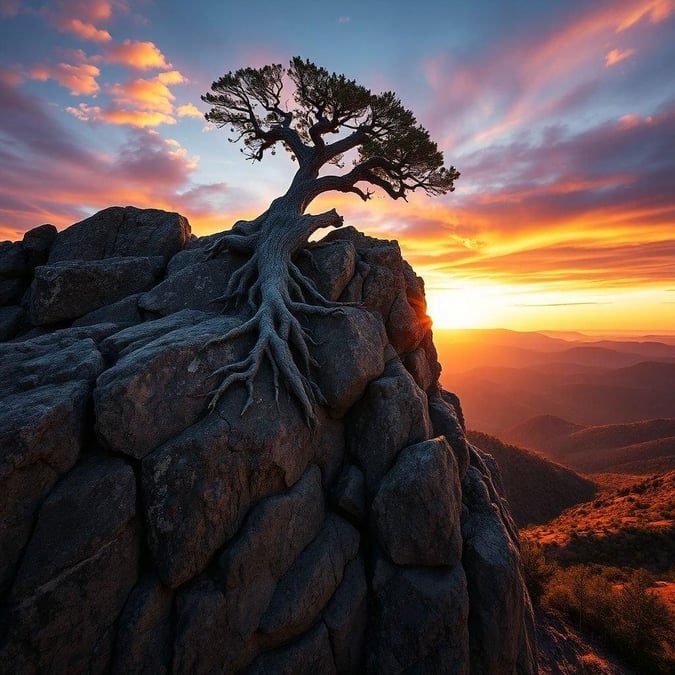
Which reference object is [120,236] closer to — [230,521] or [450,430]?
[230,521]

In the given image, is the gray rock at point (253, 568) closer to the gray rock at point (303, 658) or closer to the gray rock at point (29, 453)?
the gray rock at point (303, 658)

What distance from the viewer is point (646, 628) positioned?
14.5 meters

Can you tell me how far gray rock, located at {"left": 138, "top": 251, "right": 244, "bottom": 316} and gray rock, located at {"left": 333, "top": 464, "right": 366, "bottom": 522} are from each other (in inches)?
318

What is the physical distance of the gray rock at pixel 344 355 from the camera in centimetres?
1070

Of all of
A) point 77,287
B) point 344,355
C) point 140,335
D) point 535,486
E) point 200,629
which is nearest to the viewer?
point 200,629

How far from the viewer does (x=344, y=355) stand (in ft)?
36.0

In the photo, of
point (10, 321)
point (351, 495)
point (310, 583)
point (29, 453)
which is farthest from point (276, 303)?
point (10, 321)

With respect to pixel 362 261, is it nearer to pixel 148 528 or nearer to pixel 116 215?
pixel 148 528

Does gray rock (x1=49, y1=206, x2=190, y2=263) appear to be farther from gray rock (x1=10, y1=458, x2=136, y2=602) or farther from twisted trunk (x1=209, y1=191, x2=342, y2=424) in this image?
gray rock (x1=10, y1=458, x2=136, y2=602)

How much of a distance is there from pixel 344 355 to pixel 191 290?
726 cm

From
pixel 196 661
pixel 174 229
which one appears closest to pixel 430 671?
pixel 196 661

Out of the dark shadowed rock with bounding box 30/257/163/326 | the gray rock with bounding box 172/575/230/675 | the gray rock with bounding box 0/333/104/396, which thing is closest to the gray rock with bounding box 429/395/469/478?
the gray rock with bounding box 172/575/230/675

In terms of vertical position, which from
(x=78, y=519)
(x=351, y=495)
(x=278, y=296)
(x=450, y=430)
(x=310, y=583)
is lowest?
(x=310, y=583)

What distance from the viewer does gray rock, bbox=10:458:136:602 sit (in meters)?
6.30
